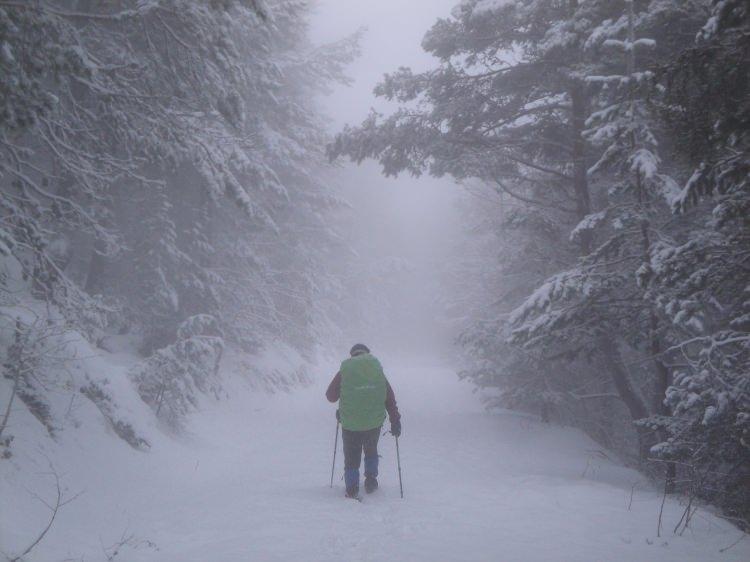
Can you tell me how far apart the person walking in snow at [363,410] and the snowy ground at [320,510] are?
513 mm

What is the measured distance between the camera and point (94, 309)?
7.45 meters

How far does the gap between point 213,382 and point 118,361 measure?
203 cm

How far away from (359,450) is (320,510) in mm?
1183

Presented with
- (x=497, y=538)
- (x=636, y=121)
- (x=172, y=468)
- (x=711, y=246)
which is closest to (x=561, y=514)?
(x=497, y=538)

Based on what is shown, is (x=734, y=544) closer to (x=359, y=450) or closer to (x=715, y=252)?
(x=715, y=252)

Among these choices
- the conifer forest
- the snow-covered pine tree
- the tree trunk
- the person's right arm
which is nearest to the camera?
the snow-covered pine tree

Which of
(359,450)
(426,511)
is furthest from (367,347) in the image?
(426,511)

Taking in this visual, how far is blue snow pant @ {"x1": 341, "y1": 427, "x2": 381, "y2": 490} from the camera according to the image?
21.2 feet

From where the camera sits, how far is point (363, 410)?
6.70 meters

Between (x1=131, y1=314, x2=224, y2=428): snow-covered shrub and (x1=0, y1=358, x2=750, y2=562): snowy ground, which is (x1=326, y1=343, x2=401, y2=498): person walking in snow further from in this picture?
(x1=131, y1=314, x2=224, y2=428): snow-covered shrub

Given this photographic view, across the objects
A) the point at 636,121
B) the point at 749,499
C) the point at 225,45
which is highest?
the point at 225,45

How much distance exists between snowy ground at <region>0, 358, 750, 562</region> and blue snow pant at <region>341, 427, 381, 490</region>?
40 cm

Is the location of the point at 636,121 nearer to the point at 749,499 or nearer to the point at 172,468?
the point at 749,499

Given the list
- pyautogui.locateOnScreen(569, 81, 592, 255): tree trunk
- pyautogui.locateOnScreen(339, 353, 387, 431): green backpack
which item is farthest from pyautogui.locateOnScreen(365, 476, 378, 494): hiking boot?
pyautogui.locateOnScreen(569, 81, 592, 255): tree trunk
